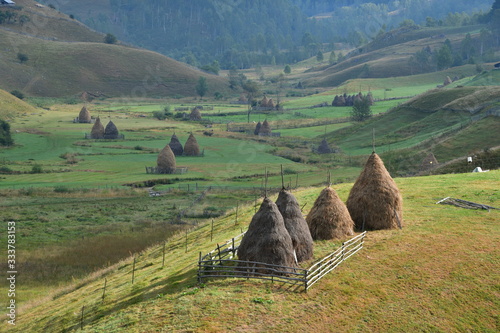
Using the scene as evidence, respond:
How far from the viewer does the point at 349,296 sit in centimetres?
2295

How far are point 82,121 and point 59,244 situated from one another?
3401 inches

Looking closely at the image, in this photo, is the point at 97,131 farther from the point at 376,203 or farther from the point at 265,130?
the point at 376,203

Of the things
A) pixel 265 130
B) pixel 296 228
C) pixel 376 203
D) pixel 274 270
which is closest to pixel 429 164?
pixel 376 203

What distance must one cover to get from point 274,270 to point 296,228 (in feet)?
10.3

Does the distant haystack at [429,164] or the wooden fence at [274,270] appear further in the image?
the distant haystack at [429,164]

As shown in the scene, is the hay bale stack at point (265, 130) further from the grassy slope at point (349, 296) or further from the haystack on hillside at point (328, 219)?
the haystack on hillside at point (328, 219)

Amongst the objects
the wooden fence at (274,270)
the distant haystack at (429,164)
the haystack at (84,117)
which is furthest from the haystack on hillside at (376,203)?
the haystack at (84,117)

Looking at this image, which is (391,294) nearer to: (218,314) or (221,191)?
(218,314)

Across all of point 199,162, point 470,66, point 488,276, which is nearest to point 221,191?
point 199,162

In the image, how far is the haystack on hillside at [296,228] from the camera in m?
26.2

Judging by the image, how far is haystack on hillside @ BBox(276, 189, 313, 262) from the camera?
26.2 metres

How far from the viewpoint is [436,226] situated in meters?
A: 31.2

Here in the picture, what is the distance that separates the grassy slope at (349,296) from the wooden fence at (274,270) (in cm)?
43

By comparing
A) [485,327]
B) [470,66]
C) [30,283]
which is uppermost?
[470,66]
